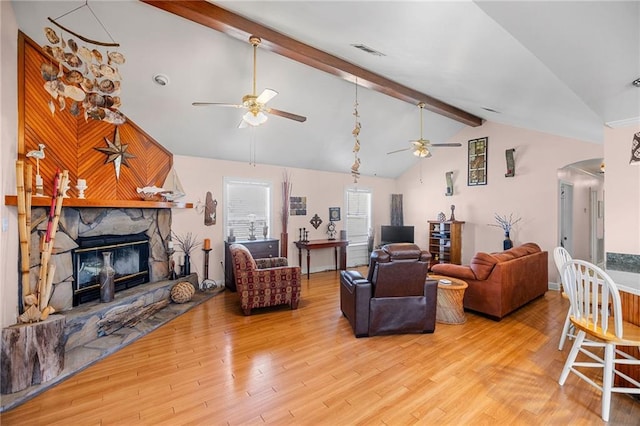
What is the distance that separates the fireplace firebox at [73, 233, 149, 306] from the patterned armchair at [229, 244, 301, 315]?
4.90ft

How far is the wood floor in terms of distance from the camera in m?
1.98

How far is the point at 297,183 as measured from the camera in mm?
6363

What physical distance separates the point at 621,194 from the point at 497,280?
1551 mm

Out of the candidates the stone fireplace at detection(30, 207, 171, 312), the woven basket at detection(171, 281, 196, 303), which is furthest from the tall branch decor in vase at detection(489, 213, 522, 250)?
the stone fireplace at detection(30, 207, 171, 312)

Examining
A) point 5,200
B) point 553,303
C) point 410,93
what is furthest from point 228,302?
point 553,303

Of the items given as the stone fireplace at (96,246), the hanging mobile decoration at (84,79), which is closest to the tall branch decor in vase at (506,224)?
the stone fireplace at (96,246)

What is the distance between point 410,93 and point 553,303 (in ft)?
13.1

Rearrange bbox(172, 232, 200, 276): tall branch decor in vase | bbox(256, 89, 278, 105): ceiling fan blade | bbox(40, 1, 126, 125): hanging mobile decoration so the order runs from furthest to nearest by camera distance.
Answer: bbox(172, 232, 200, 276): tall branch decor in vase, bbox(256, 89, 278, 105): ceiling fan blade, bbox(40, 1, 126, 125): hanging mobile decoration

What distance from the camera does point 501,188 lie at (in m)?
6.00

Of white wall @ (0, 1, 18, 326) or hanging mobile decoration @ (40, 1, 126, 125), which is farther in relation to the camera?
white wall @ (0, 1, 18, 326)

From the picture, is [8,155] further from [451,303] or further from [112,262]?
[451,303]

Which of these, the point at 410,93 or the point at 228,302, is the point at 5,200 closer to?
the point at 228,302

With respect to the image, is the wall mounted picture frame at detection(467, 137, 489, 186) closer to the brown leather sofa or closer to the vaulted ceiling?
the vaulted ceiling

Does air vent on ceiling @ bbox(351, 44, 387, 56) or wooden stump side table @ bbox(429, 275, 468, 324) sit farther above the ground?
air vent on ceiling @ bbox(351, 44, 387, 56)
